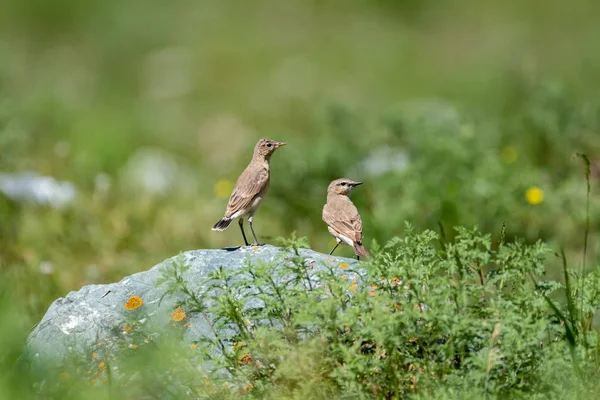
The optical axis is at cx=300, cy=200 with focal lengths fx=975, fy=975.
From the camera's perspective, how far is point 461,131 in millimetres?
8727

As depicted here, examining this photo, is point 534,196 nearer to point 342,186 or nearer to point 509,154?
point 509,154

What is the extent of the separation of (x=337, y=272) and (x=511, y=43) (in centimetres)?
1124

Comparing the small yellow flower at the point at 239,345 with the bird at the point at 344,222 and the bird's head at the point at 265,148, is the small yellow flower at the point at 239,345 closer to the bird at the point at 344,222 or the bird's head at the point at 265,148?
the bird at the point at 344,222

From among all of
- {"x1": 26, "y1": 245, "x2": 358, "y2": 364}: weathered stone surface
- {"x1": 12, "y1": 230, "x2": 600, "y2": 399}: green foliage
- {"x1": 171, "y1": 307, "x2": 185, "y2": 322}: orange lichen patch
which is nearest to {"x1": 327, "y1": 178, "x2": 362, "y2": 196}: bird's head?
{"x1": 26, "y1": 245, "x2": 358, "y2": 364}: weathered stone surface

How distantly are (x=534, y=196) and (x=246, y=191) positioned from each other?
2940 millimetres

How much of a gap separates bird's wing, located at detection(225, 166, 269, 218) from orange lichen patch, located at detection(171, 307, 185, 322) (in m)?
1.74

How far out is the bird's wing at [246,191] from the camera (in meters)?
6.50

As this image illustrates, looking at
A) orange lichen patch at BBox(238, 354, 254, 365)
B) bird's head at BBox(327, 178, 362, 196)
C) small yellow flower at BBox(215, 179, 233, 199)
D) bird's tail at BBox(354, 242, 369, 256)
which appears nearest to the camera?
orange lichen patch at BBox(238, 354, 254, 365)

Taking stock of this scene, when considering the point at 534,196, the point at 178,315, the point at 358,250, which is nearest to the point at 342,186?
the point at 358,250

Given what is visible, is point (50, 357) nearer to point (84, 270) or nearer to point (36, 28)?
point (84, 270)

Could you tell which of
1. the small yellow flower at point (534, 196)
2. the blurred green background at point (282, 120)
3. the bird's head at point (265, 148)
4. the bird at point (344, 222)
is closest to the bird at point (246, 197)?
the bird's head at point (265, 148)

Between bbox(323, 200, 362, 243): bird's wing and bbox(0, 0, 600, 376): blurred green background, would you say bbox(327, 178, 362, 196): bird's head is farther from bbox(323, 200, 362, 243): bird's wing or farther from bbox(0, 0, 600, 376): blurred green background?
bbox(0, 0, 600, 376): blurred green background

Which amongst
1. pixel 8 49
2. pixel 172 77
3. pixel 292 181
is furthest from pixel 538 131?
pixel 8 49

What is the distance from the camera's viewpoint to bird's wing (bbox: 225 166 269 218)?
6.50 m
